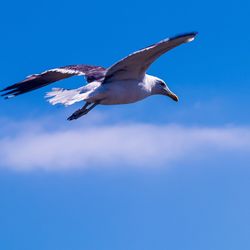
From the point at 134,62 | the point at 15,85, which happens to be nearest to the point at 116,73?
the point at 134,62

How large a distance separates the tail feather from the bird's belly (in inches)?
22.1

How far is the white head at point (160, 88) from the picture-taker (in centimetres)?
1892

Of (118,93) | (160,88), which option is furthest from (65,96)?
A: (160,88)

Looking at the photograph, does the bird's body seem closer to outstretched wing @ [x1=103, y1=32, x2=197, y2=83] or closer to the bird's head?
outstretched wing @ [x1=103, y1=32, x2=197, y2=83]

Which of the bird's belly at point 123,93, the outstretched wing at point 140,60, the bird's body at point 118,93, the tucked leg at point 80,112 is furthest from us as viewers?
the tucked leg at point 80,112

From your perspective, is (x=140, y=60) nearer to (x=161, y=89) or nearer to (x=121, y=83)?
(x=121, y=83)

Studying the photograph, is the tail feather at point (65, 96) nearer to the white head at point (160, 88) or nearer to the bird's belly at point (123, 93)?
the bird's belly at point (123, 93)

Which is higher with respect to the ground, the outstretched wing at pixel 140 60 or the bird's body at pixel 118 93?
the outstretched wing at pixel 140 60

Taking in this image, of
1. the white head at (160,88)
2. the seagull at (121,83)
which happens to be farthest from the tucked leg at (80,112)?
the white head at (160,88)

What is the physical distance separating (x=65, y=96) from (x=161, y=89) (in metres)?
3.34

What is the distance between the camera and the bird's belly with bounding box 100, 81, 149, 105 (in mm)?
17109

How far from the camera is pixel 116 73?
57.2ft

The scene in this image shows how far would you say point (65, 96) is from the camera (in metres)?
16.9

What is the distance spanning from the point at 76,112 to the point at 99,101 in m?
1.70
